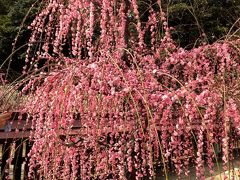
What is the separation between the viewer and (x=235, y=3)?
41.9 feet

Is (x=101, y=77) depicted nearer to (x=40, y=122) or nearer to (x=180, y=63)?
(x=40, y=122)

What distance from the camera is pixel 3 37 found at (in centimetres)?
1377

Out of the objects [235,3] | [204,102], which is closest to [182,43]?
[235,3]

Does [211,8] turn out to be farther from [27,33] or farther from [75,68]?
[75,68]

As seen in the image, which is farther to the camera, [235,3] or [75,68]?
[235,3]

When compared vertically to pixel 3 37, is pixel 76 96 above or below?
below

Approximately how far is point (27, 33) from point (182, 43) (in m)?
4.86

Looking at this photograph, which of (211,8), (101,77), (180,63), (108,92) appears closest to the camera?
(101,77)

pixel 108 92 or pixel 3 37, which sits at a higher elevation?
pixel 3 37

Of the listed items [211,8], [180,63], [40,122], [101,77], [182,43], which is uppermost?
[211,8]

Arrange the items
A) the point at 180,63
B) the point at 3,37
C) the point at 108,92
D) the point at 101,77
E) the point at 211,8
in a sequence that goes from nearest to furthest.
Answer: the point at 101,77 → the point at 108,92 → the point at 180,63 → the point at 211,8 → the point at 3,37

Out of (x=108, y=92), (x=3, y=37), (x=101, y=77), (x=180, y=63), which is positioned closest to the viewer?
(x=101, y=77)

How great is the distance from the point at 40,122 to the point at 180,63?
1261 millimetres

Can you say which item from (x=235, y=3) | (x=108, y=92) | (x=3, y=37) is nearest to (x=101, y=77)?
(x=108, y=92)
